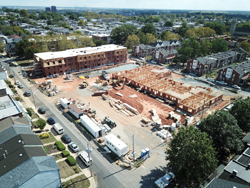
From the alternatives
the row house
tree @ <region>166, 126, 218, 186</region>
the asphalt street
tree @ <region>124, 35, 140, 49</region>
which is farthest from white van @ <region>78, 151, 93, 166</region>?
tree @ <region>124, 35, 140, 49</region>

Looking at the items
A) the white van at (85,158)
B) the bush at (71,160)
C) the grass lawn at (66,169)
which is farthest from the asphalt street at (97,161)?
the grass lawn at (66,169)

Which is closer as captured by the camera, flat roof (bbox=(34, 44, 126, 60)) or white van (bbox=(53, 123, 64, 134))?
white van (bbox=(53, 123, 64, 134))

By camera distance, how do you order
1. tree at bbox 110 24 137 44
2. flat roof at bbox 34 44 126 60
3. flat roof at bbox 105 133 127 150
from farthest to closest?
tree at bbox 110 24 137 44, flat roof at bbox 34 44 126 60, flat roof at bbox 105 133 127 150

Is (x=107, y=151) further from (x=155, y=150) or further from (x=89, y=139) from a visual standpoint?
(x=155, y=150)

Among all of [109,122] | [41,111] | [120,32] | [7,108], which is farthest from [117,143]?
[120,32]

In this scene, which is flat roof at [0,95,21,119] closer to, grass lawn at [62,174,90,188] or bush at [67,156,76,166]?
bush at [67,156,76,166]

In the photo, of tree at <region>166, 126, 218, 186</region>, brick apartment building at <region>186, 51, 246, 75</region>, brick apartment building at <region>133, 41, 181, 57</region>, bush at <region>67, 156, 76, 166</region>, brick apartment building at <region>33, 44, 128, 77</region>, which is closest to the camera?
tree at <region>166, 126, 218, 186</region>

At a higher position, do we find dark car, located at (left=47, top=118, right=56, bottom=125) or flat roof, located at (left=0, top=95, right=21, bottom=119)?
flat roof, located at (left=0, top=95, right=21, bottom=119)

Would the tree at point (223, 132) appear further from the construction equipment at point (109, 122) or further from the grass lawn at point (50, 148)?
the grass lawn at point (50, 148)

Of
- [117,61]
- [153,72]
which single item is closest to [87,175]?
[153,72]
